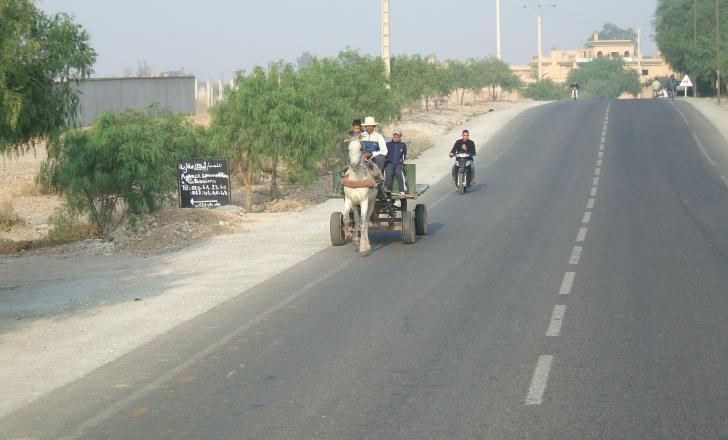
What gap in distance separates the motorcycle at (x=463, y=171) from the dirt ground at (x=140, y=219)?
12.5ft

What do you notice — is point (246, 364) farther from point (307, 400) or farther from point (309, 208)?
point (309, 208)

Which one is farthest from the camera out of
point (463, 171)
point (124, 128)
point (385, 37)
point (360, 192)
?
point (385, 37)

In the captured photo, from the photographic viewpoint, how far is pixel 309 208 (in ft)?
91.2

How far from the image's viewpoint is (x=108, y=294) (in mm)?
14547

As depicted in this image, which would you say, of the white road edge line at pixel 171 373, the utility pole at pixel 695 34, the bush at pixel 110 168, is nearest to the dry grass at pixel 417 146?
the bush at pixel 110 168

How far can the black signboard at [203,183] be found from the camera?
25359mm

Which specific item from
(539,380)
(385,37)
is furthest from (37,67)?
(385,37)

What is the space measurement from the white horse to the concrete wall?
130ft

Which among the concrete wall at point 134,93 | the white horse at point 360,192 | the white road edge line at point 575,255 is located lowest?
the white road edge line at point 575,255

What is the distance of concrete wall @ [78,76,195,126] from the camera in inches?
2219

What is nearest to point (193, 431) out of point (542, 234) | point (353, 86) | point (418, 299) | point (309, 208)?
point (418, 299)

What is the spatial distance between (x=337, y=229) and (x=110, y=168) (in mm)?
7339

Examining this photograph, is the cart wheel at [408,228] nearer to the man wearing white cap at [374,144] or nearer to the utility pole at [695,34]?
the man wearing white cap at [374,144]

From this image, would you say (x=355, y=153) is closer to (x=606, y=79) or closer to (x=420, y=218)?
(x=420, y=218)
